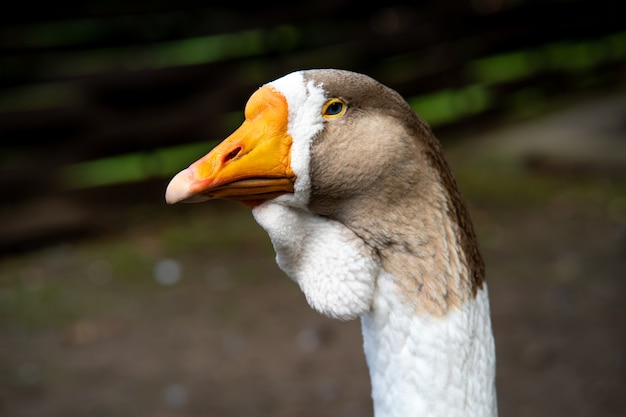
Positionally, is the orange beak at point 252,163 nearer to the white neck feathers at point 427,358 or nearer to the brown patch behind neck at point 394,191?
the brown patch behind neck at point 394,191

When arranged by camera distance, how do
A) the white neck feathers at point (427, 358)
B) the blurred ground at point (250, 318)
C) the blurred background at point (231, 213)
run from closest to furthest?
1. the white neck feathers at point (427, 358)
2. the blurred ground at point (250, 318)
3. the blurred background at point (231, 213)

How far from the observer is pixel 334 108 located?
1714 mm

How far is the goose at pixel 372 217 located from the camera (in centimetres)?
168

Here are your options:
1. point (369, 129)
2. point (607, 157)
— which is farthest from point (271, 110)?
point (607, 157)

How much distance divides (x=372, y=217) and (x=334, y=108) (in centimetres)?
25

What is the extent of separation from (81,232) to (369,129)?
4954mm

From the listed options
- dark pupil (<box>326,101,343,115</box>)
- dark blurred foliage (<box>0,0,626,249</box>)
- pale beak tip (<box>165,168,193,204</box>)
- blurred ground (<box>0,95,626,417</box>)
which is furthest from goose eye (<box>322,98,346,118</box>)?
dark blurred foliage (<box>0,0,626,249</box>)

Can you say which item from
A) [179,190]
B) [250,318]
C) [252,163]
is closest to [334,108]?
[252,163]

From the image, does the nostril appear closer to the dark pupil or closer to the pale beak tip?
the pale beak tip

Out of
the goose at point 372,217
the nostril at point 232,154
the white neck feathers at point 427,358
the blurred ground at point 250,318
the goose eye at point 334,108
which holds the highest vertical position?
the goose eye at point 334,108

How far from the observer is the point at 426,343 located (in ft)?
5.84

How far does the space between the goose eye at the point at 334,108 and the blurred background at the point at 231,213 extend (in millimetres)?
2606

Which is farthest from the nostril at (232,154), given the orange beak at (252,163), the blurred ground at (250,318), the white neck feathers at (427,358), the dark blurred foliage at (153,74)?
the dark blurred foliage at (153,74)

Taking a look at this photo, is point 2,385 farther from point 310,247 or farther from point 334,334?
point 310,247
